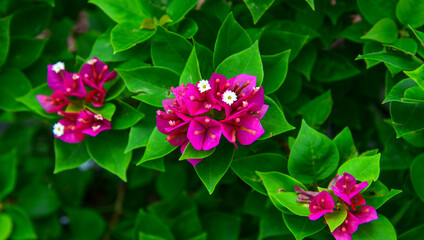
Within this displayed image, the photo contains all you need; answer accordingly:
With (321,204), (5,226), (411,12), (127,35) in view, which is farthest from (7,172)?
(411,12)

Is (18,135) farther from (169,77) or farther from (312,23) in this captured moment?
(312,23)

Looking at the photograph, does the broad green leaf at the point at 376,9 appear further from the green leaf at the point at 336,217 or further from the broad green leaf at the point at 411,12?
the green leaf at the point at 336,217

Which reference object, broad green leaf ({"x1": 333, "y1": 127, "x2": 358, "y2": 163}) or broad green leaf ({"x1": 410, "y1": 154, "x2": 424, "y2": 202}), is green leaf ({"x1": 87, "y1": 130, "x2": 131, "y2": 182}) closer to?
broad green leaf ({"x1": 333, "y1": 127, "x2": 358, "y2": 163})

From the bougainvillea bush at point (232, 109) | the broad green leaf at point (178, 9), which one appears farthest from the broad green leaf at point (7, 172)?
the broad green leaf at point (178, 9)

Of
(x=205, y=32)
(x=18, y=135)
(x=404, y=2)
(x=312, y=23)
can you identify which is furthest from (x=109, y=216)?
(x=404, y=2)

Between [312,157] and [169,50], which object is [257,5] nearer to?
[169,50]

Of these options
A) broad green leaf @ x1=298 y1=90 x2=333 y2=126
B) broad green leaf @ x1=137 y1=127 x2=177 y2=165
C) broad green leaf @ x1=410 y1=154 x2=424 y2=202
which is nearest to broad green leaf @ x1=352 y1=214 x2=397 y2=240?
broad green leaf @ x1=410 y1=154 x2=424 y2=202

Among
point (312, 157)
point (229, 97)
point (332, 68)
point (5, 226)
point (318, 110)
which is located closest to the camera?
point (229, 97)
